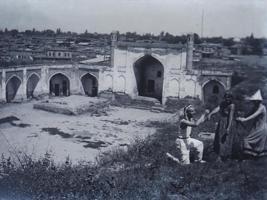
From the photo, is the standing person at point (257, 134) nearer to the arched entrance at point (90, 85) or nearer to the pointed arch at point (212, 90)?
the pointed arch at point (212, 90)

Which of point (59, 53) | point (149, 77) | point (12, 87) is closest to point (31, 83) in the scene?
point (12, 87)

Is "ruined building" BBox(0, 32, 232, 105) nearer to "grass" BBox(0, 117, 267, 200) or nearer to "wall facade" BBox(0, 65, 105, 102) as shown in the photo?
"wall facade" BBox(0, 65, 105, 102)

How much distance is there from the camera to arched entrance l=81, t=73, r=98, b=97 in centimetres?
3047

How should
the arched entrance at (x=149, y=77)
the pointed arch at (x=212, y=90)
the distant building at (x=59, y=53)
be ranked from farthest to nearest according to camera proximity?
the distant building at (x=59, y=53) < the arched entrance at (x=149, y=77) < the pointed arch at (x=212, y=90)

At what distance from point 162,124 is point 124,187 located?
1613 centimetres

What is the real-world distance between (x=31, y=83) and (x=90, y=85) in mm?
5176

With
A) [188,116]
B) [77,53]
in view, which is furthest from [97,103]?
[188,116]

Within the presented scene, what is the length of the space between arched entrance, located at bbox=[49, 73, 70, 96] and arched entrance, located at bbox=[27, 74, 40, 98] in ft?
5.70

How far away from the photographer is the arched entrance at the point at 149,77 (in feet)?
96.1

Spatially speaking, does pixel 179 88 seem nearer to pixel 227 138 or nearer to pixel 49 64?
pixel 49 64

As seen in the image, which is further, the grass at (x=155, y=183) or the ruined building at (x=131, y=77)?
the ruined building at (x=131, y=77)

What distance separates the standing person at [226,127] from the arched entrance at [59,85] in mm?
24828

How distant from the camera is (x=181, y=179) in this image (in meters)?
6.32

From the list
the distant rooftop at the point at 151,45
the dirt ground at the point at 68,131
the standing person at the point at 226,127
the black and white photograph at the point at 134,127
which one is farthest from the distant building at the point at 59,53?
the standing person at the point at 226,127
